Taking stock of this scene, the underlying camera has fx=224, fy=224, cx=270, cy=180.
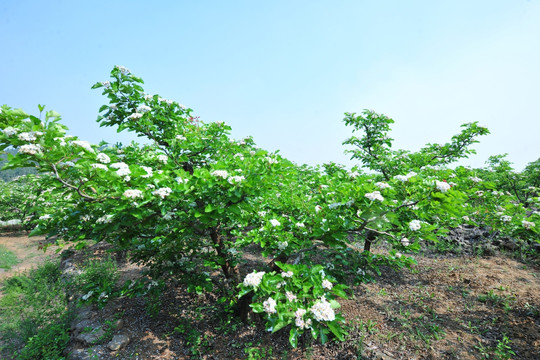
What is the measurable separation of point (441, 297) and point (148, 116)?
7.52m

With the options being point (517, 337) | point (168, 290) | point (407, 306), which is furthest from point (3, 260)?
point (517, 337)

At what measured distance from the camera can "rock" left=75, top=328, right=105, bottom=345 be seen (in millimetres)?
3900

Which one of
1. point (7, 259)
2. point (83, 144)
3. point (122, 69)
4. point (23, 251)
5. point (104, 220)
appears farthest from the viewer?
point (23, 251)

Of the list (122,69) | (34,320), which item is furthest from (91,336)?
(122,69)

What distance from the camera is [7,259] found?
31.4ft

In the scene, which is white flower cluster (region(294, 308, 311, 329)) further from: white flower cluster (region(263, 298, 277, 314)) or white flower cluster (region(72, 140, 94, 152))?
white flower cluster (region(72, 140, 94, 152))

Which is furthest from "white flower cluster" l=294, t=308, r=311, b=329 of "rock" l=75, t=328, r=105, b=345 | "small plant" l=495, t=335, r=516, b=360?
"rock" l=75, t=328, r=105, b=345

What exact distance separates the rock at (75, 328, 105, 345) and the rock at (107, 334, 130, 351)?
26 cm

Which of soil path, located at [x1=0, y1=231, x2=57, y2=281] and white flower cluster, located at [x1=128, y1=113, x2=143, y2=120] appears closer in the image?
white flower cluster, located at [x1=128, y1=113, x2=143, y2=120]

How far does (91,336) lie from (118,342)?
1.86 feet

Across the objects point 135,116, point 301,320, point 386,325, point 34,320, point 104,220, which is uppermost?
point 135,116

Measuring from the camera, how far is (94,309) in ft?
16.1

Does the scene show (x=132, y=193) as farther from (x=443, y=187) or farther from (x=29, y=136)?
(x=443, y=187)

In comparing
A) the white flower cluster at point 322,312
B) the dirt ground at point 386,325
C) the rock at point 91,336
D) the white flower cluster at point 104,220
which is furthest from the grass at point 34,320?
the white flower cluster at point 322,312
